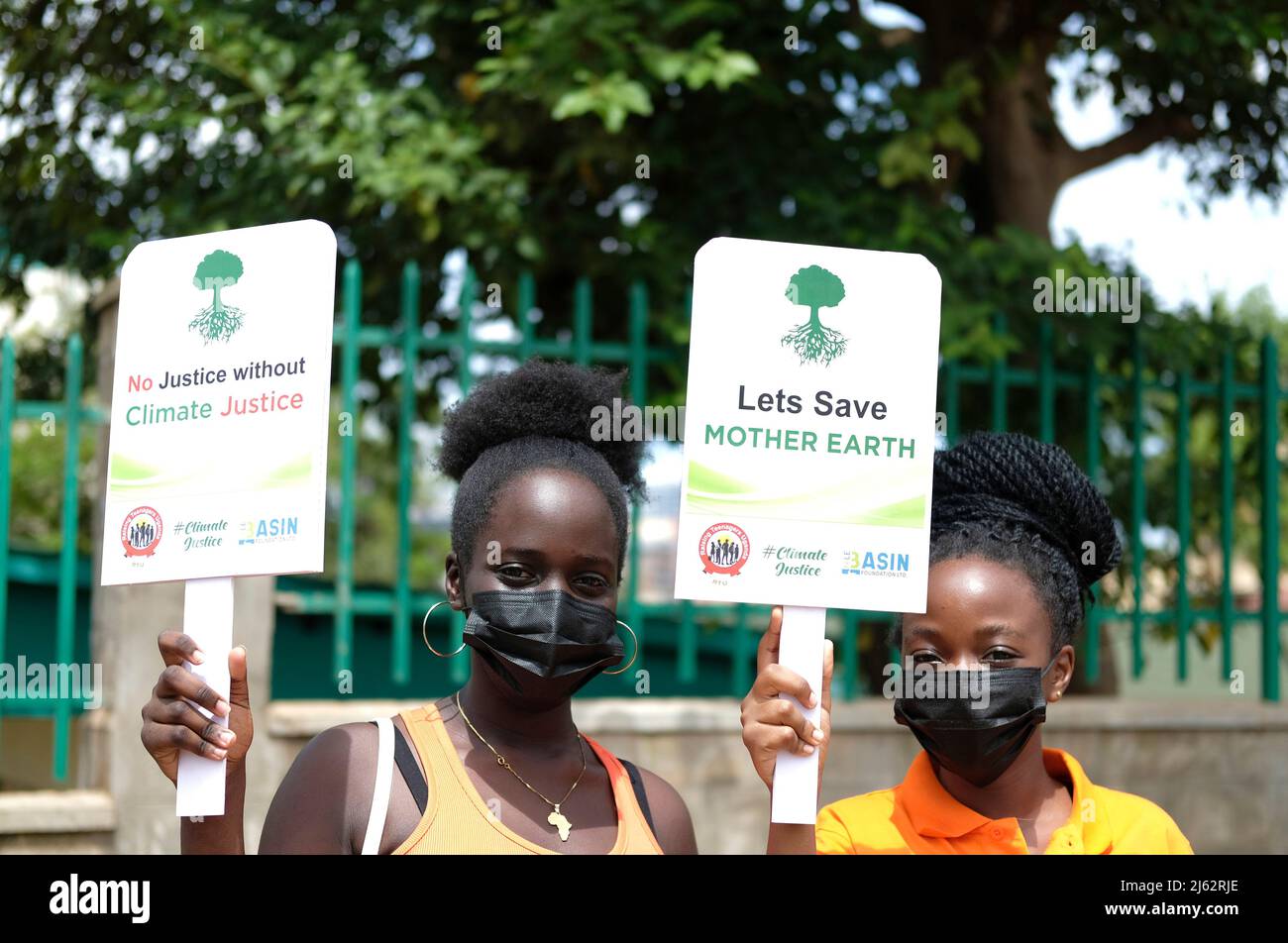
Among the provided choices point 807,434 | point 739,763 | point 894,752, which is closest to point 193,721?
point 807,434

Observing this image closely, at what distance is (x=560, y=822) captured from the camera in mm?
2660

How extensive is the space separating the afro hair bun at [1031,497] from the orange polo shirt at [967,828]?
490 mm

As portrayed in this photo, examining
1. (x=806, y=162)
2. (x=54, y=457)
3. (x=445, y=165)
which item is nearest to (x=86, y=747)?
(x=445, y=165)

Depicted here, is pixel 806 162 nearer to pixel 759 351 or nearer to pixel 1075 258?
pixel 1075 258

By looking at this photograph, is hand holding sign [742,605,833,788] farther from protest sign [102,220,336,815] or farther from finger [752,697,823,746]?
protest sign [102,220,336,815]

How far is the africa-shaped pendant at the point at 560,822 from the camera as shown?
2.63 m

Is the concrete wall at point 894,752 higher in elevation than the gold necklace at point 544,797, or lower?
lower

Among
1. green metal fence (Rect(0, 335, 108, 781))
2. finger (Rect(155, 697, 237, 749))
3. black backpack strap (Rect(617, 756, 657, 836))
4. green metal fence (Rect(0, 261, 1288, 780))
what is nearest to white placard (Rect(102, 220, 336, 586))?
finger (Rect(155, 697, 237, 749))

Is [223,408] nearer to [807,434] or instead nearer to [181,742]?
[181,742]

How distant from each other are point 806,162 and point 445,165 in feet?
5.72

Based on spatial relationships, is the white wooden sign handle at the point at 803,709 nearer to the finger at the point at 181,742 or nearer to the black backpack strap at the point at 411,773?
the black backpack strap at the point at 411,773

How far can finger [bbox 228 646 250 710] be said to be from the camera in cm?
249

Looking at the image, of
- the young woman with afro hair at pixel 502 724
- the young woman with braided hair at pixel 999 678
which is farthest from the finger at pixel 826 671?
the young woman with afro hair at pixel 502 724

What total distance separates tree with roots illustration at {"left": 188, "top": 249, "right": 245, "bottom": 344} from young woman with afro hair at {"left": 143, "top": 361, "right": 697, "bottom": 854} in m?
0.56
